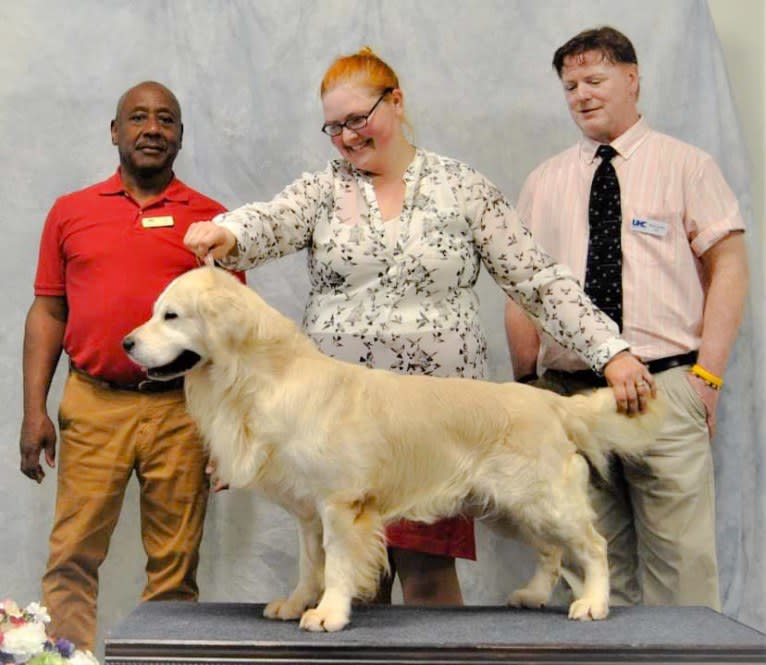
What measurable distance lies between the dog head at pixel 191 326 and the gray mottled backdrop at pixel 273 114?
1.30m

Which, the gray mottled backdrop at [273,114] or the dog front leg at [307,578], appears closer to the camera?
the dog front leg at [307,578]

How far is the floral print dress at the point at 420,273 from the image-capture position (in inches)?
93.3

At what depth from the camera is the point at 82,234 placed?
2811 millimetres

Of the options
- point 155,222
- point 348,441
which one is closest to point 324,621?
point 348,441

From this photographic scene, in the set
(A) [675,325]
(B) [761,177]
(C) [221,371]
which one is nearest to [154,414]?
(C) [221,371]

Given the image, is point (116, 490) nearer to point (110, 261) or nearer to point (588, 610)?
point (110, 261)

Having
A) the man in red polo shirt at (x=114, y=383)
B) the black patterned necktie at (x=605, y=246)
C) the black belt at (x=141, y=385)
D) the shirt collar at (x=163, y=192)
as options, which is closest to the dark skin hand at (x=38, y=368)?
the man in red polo shirt at (x=114, y=383)

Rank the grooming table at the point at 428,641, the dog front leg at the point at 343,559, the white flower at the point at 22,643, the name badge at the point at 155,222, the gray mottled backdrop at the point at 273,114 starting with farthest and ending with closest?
the gray mottled backdrop at the point at 273,114 < the name badge at the point at 155,222 < the dog front leg at the point at 343,559 < the grooming table at the point at 428,641 < the white flower at the point at 22,643

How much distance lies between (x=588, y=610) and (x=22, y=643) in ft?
3.70

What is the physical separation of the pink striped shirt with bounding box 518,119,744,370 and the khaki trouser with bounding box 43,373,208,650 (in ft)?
3.47

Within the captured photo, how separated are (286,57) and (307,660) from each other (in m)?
2.06

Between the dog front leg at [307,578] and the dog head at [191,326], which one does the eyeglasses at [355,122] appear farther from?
the dog front leg at [307,578]

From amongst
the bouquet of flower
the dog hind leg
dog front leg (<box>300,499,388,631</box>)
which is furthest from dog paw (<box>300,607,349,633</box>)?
the dog hind leg

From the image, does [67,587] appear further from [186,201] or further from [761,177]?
[761,177]
